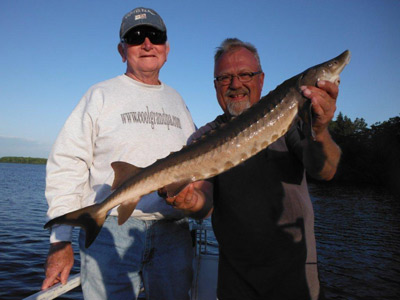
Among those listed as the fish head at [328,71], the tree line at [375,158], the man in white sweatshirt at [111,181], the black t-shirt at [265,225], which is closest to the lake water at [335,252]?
the man in white sweatshirt at [111,181]

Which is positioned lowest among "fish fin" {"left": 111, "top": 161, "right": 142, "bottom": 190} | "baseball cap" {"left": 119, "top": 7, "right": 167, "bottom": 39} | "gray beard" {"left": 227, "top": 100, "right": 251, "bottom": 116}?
"fish fin" {"left": 111, "top": 161, "right": 142, "bottom": 190}

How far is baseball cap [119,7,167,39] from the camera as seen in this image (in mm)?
3483

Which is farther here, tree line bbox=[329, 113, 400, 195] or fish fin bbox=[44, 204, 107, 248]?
tree line bbox=[329, 113, 400, 195]

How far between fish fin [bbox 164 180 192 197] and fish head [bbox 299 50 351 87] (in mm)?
1337

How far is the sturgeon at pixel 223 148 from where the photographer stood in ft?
8.06

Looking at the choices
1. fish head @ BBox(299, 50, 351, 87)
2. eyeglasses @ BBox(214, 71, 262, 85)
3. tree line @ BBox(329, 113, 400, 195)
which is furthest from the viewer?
tree line @ BBox(329, 113, 400, 195)

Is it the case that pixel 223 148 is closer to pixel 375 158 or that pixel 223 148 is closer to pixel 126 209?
pixel 126 209

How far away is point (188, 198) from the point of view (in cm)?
265

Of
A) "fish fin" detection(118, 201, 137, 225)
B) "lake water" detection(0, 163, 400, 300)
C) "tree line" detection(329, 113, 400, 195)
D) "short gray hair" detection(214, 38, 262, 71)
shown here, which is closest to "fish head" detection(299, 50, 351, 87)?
"short gray hair" detection(214, 38, 262, 71)

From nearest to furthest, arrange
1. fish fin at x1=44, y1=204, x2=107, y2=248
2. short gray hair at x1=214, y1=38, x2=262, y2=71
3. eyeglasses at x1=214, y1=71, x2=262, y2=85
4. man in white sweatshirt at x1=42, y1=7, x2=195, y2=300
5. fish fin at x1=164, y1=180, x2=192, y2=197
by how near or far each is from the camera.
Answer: fish fin at x1=164, y1=180, x2=192, y2=197 → fish fin at x1=44, y1=204, x2=107, y2=248 → man in white sweatshirt at x1=42, y1=7, x2=195, y2=300 → eyeglasses at x1=214, y1=71, x2=262, y2=85 → short gray hair at x1=214, y1=38, x2=262, y2=71

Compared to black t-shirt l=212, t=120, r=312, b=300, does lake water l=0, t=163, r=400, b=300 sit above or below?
below

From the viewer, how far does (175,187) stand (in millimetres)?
2592

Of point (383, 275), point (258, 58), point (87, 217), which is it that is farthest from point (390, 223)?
point (87, 217)

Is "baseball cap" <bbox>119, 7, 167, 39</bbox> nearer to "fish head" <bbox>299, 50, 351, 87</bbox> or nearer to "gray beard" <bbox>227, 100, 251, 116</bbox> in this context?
"gray beard" <bbox>227, 100, 251, 116</bbox>
